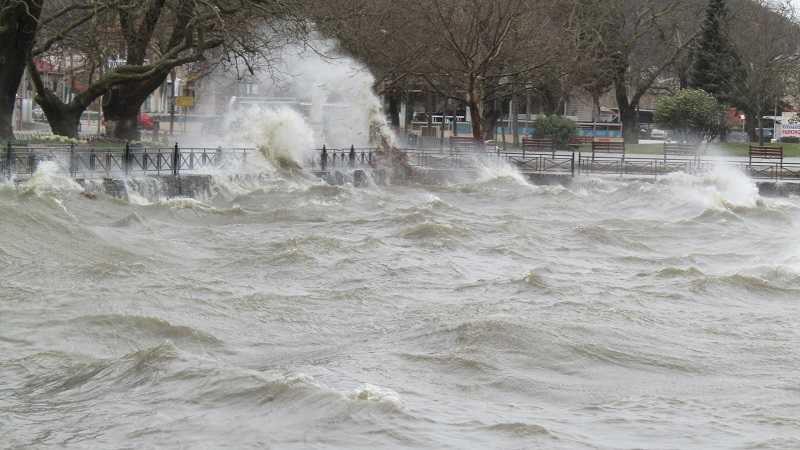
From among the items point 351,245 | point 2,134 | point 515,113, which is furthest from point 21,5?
point 515,113

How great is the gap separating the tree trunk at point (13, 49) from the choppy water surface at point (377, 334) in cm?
681

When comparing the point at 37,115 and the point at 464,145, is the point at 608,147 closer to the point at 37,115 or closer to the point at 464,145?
the point at 464,145

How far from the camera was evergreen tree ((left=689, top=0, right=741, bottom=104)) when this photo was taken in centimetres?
6812

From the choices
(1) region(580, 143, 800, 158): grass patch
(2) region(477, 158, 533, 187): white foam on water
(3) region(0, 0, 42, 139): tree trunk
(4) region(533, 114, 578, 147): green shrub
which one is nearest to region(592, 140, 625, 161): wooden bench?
(1) region(580, 143, 800, 158): grass patch

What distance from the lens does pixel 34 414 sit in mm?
10312

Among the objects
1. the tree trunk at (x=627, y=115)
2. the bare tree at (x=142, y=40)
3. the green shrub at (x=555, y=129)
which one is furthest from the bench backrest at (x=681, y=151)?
the tree trunk at (x=627, y=115)

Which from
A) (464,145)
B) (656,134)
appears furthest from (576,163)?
(656,134)

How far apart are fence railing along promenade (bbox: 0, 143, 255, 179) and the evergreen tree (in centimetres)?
4023

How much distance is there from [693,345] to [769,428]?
338 centimetres

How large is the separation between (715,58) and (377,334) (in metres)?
57.4

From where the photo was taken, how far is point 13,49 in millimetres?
30609

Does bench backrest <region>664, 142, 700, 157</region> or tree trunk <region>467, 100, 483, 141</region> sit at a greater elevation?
tree trunk <region>467, 100, 483, 141</region>

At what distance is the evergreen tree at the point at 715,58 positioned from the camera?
6812cm

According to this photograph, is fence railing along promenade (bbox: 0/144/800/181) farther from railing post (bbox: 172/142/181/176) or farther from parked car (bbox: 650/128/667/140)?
parked car (bbox: 650/128/667/140)
